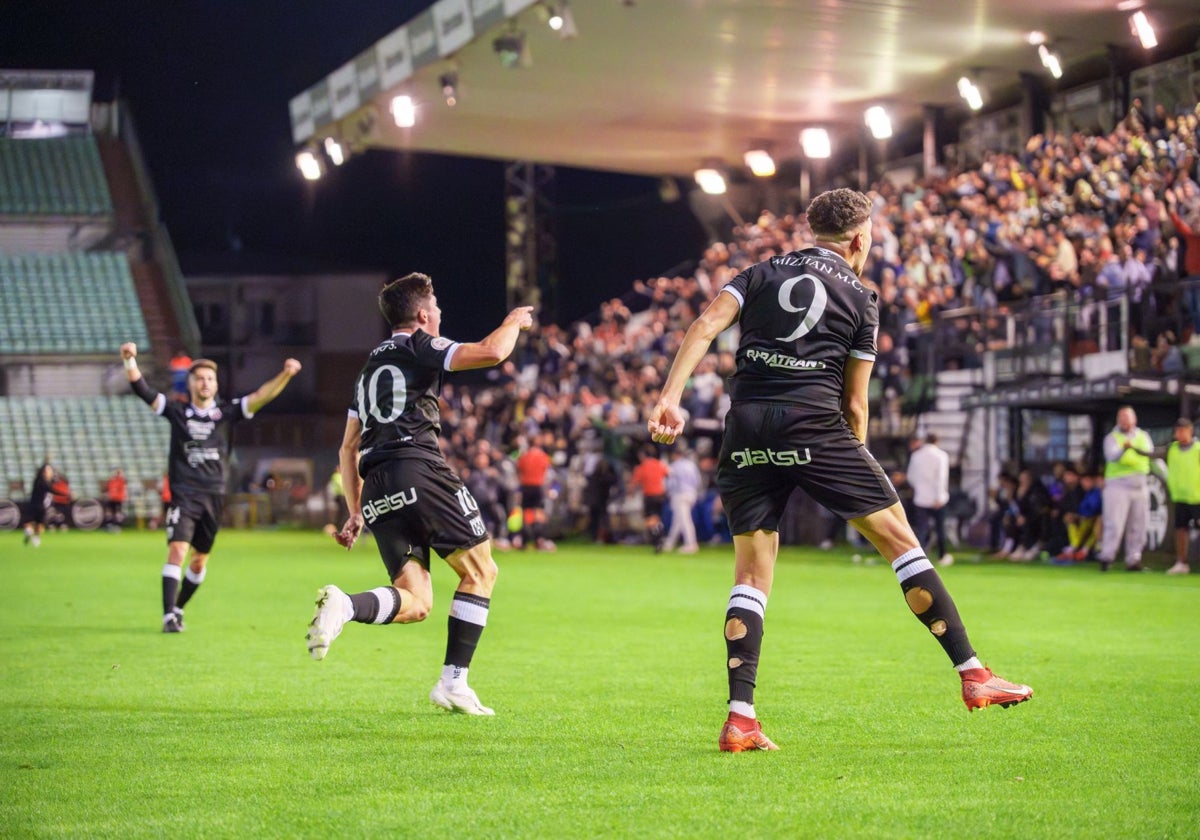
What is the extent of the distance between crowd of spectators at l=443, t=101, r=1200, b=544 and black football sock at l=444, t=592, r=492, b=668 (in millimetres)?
14577

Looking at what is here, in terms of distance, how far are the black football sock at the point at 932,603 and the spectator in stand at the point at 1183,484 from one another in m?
13.3

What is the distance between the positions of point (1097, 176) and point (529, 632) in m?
13.5

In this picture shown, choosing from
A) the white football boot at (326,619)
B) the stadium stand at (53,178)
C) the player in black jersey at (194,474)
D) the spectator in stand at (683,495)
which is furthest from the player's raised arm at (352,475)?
the stadium stand at (53,178)

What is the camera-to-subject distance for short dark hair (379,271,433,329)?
7.19m

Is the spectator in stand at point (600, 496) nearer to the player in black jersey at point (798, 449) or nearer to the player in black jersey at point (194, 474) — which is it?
the player in black jersey at point (194, 474)

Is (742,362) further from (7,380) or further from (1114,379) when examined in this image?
(7,380)

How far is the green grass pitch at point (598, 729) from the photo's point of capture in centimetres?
478

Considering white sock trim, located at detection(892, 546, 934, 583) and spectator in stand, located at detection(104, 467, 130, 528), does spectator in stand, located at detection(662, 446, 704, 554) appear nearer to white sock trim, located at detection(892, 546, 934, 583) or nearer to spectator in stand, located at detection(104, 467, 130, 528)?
spectator in stand, located at detection(104, 467, 130, 528)

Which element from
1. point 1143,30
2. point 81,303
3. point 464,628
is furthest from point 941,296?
point 81,303

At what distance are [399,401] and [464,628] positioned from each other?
1.12m

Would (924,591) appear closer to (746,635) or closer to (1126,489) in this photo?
(746,635)

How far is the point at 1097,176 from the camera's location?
2158 cm

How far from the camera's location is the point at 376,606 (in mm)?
6875

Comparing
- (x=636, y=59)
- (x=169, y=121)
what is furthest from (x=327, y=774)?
(x=169, y=121)
